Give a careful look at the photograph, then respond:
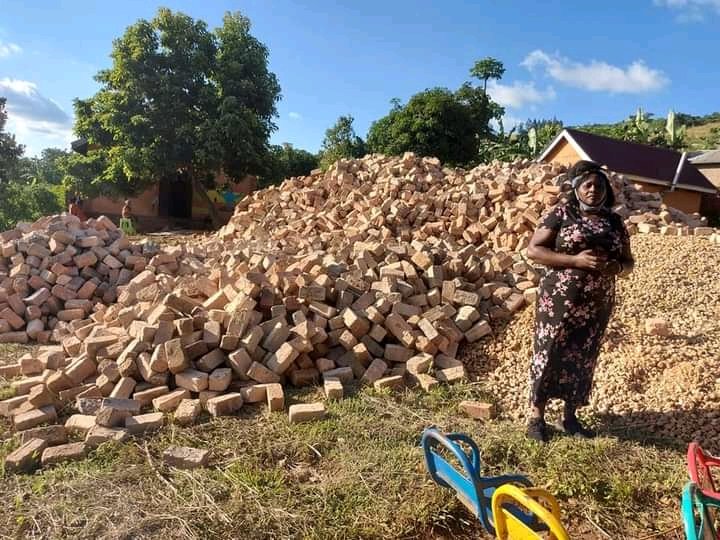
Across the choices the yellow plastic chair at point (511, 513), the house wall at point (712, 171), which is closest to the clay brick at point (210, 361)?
the yellow plastic chair at point (511, 513)

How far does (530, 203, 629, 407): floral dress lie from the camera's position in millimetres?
2854

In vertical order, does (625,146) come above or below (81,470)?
above

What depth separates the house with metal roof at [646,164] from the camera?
1798 centimetres

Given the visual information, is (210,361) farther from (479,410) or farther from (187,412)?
(479,410)

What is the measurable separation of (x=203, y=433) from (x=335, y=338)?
4.46 feet

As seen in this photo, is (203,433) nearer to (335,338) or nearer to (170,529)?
(170,529)

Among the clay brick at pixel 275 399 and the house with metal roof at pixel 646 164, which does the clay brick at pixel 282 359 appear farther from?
the house with metal roof at pixel 646 164

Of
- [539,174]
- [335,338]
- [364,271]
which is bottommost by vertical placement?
[335,338]

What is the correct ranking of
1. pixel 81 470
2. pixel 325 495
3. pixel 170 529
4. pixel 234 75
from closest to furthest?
pixel 170 529 → pixel 325 495 → pixel 81 470 → pixel 234 75

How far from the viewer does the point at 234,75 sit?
50.2ft

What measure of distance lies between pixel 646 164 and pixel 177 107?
1603 cm

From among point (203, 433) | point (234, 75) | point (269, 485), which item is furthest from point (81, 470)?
point (234, 75)

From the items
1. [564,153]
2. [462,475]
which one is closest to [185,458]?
[462,475]

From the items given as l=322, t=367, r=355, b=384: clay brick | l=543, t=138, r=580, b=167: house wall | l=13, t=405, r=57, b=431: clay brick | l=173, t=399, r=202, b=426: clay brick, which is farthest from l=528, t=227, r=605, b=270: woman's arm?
l=543, t=138, r=580, b=167: house wall
